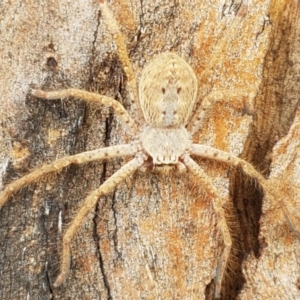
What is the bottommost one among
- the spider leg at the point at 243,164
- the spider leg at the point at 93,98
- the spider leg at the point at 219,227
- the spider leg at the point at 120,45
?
the spider leg at the point at 219,227

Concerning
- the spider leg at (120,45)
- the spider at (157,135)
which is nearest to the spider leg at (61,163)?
the spider at (157,135)

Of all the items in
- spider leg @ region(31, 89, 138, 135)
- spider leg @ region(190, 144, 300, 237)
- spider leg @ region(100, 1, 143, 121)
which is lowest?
spider leg @ region(190, 144, 300, 237)

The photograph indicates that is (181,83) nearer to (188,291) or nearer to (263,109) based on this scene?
(263,109)

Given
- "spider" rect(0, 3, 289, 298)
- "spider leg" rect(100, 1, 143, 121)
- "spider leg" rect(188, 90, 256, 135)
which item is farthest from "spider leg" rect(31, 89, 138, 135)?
"spider leg" rect(188, 90, 256, 135)

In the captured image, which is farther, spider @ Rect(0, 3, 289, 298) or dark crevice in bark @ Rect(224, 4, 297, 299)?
dark crevice in bark @ Rect(224, 4, 297, 299)

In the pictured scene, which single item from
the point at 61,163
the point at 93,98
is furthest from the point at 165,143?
the point at 61,163

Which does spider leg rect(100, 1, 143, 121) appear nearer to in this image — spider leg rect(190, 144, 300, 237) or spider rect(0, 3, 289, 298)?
→ spider rect(0, 3, 289, 298)

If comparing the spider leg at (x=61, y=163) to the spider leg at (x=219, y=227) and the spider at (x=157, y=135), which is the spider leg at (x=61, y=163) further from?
the spider leg at (x=219, y=227)
